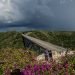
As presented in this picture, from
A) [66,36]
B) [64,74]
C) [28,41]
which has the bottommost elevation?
[66,36]

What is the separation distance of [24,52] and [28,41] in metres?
26.4

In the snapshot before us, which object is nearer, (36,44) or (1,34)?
(36,44)

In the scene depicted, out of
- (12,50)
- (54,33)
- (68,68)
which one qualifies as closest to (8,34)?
(54,33)

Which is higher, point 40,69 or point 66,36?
point 40,69

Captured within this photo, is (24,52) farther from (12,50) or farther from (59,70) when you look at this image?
(59,70)

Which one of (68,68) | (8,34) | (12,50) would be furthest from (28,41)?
(68,68)

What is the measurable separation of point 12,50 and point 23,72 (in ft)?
65.5

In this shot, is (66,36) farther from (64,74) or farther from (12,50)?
Result: (64,74)

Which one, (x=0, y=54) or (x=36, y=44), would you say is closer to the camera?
(x=0, y=54)

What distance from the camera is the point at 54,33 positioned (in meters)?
117

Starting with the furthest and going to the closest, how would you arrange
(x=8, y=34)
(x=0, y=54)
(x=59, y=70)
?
(x=8, y=34) < (x=0, y=54) < (x=59, y=70)

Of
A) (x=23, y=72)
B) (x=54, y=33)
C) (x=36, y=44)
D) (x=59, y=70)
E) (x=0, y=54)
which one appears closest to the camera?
(x=23, y=72)

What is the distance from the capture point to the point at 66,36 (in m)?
122

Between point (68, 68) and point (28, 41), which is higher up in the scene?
point (68, 68)
